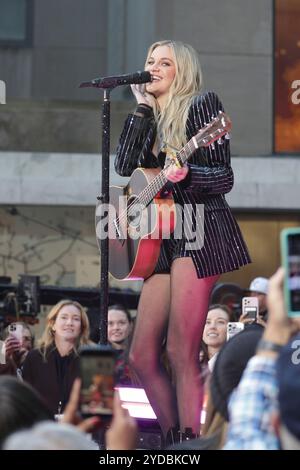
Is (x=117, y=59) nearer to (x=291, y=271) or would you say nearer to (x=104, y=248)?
(x=104, y=248)

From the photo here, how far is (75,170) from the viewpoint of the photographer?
41.0 ft

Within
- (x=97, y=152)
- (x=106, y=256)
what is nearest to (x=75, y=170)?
(x=97, y=152)

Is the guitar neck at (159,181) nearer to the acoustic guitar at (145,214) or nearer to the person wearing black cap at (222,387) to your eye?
the acoustic guitar at (145,214)

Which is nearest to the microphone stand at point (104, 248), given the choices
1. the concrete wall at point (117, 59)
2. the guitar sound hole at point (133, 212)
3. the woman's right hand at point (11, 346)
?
the guitar sound hole at point (133, 212)

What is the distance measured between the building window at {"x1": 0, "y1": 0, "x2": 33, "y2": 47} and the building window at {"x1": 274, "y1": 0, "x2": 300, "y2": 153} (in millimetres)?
2839

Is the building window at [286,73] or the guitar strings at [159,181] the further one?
the building window at [286,73]

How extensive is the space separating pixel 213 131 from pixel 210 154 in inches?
11.0

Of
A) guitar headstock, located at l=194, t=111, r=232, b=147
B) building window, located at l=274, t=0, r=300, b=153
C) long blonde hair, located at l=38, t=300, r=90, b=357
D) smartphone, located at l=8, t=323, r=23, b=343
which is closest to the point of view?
guitar headstock, located at l=194, t=111, r=232, b=147

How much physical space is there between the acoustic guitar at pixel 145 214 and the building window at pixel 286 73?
776 cm

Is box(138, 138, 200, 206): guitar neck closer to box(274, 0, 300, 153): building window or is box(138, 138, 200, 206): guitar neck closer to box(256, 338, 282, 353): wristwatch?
box(256, 338, 282, 353): wristwatch

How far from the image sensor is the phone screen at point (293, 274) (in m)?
2.54

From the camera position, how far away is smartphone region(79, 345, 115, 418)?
2.53 m

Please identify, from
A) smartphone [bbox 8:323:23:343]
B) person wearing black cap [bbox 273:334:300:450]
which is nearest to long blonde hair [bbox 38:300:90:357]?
smartphone [bbox 8:323:23:343]
